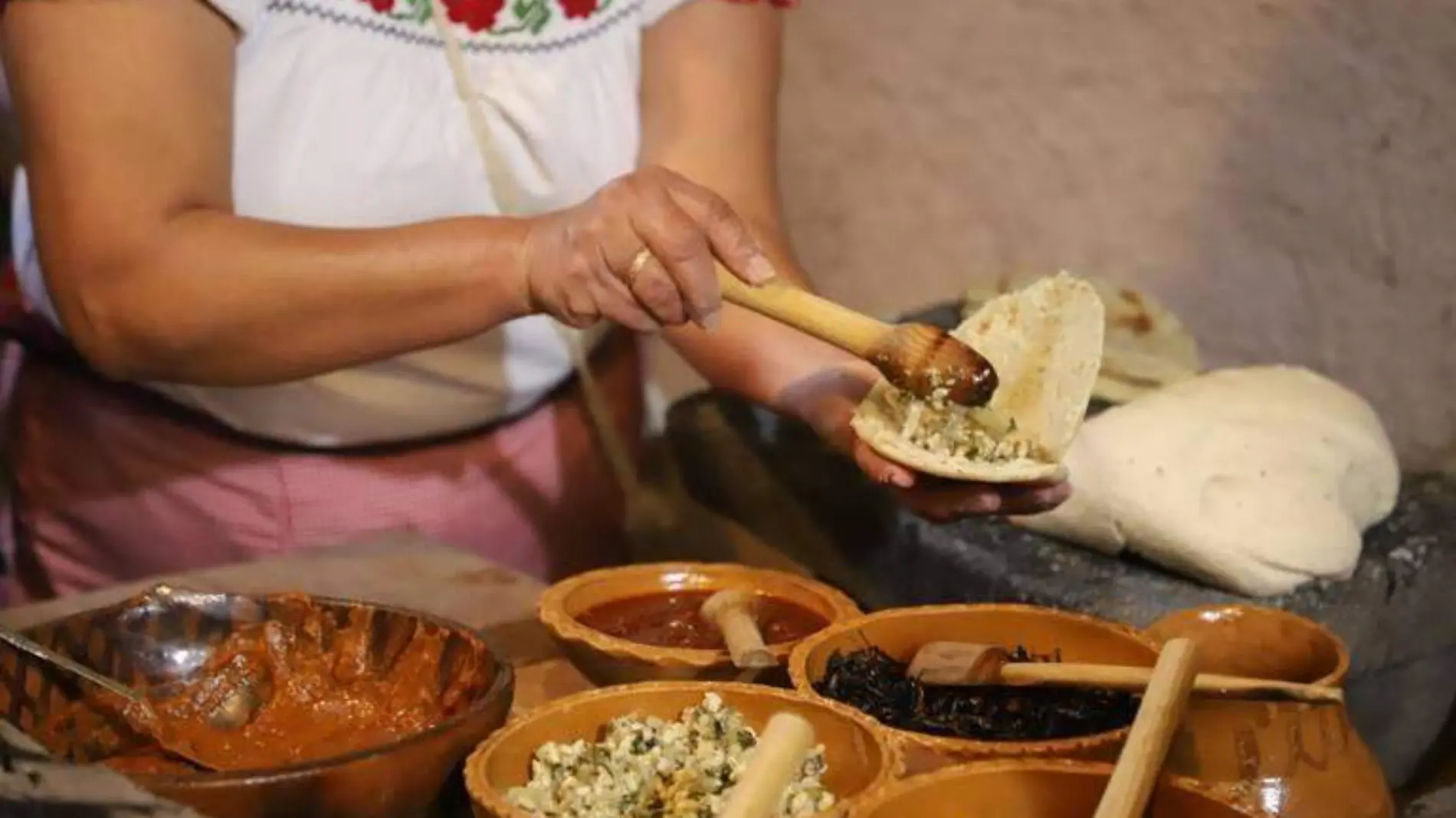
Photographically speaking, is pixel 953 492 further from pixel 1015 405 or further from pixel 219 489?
pixel 219 489

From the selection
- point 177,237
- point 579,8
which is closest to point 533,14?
point 579,8

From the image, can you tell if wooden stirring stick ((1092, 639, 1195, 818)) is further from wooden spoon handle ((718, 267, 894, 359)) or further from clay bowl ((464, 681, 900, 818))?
wooden spoon handle ((718, 267, 894, 359))

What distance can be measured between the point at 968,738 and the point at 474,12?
0.71 m

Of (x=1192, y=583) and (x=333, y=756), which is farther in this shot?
(x=1192, y=583)

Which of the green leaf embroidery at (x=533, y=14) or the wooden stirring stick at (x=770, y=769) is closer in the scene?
the wooden stirring stick at (x=770, y=769)

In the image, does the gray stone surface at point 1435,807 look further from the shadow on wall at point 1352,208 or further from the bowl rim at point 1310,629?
the shadow on wall at point 1352,208

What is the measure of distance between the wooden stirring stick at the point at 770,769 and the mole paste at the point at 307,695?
0.74 ft

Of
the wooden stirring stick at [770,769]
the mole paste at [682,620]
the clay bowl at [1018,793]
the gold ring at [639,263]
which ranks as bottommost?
the mole paste at [682,620]

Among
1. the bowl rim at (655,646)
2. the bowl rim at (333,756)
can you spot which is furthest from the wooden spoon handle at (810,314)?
the bowl rim at (333,756)

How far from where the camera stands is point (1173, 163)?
5.24 feet

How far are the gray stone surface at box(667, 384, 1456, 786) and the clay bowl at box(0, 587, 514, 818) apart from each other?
543mm

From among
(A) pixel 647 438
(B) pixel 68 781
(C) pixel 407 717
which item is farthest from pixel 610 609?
(A) pixel 647 438

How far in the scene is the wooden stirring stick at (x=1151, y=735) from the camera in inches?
24.2

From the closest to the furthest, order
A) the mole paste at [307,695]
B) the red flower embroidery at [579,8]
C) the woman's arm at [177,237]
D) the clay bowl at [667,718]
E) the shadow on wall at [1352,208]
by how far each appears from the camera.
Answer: the clay bowl at [667,718] < the mole paste at [307,695] < the woman's arm at [177,237] < the red flower embroidery at [579,8] < the shadow on wall at [1352,208]
